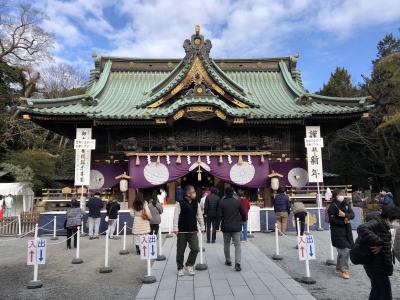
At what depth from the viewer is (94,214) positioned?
13008 mm

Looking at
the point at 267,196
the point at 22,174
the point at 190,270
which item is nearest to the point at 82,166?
the point at 267,196

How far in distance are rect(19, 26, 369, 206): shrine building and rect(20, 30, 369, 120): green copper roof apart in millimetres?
59

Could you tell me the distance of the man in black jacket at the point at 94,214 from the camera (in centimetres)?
1283

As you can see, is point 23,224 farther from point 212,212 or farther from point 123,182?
point 212,212

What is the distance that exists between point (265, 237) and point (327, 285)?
Result: 6340mm

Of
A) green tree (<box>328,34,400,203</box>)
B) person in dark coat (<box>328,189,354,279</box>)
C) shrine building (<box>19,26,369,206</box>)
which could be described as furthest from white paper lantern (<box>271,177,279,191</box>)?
green tree (<box>328,34,400,203</box>)

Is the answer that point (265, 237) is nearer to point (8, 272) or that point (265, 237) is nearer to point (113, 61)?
point (8, 272)

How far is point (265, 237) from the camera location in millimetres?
13211

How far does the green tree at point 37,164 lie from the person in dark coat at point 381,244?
1085 inches

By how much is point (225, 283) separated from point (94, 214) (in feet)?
25.6

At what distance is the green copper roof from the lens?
16.6m

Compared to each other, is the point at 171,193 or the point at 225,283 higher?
the point at 171,193

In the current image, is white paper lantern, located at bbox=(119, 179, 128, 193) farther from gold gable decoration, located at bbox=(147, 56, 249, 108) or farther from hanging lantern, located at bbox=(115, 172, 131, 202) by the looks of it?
gold gable decoration, located at bbox=(147, 56, 249, 108)

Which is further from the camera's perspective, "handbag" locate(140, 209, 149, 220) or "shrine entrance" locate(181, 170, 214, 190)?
"shrine entrance" locate(181, 170, 214, 190)
